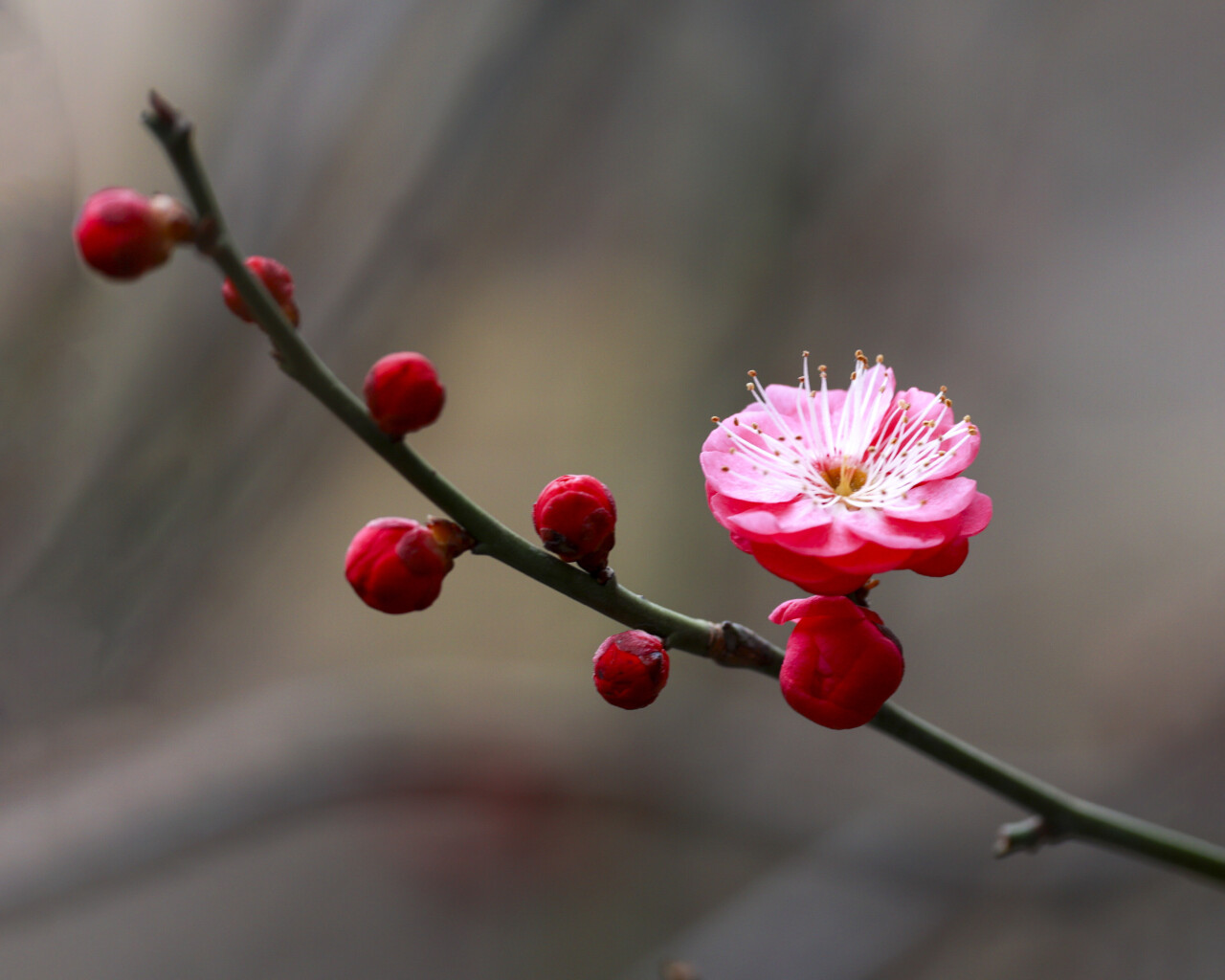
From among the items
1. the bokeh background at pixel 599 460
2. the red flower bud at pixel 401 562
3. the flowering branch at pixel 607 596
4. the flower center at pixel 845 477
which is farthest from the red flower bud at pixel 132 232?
the bokeh background at pixel 599 460

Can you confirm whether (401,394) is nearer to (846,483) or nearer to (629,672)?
(629,672)

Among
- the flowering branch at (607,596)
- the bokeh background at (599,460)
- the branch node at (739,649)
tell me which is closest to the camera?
the flowering branch at (607,596)

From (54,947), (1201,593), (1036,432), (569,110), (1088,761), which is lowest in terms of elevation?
(54,947)

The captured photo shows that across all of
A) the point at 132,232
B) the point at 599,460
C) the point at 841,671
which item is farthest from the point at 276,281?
the point at 599,460

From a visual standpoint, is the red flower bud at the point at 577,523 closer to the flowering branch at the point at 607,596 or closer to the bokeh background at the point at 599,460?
the flowering branch at the point at 607,596

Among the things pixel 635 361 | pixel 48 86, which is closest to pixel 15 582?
pixel 48 86

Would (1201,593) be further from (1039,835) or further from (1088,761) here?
(1039,835)

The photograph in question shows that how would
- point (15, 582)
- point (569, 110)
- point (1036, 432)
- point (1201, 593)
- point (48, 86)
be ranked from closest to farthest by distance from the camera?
point (48, 86), point (15, 582), point (1201, 593), point (1036, 432), point (569, 110)
